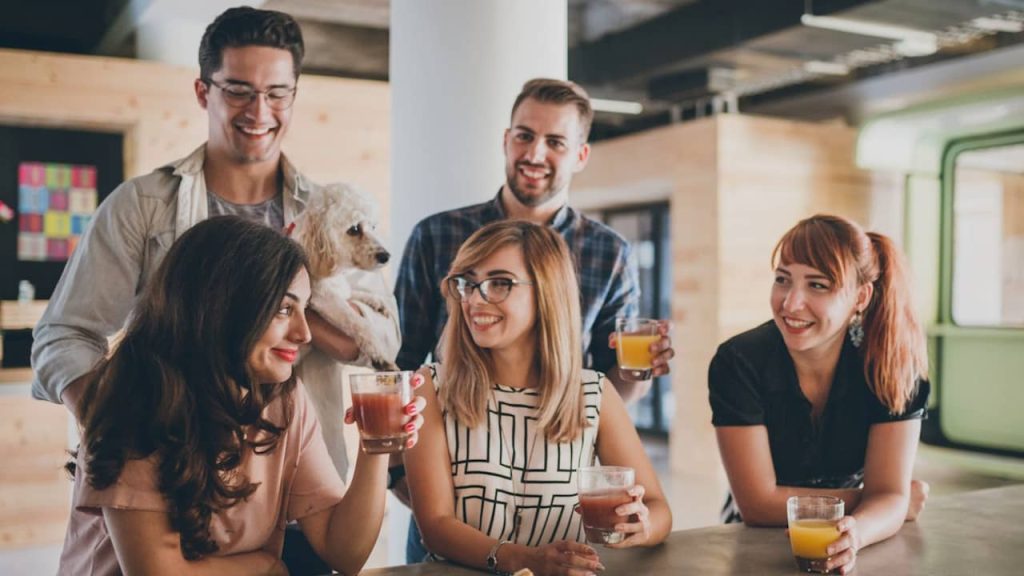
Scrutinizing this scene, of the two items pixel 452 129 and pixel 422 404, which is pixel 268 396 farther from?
pixel 452 129

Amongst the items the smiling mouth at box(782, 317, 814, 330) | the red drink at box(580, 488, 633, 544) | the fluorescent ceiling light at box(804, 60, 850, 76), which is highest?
the fluorescent ceiling light at box(804, 60, 850, 76)

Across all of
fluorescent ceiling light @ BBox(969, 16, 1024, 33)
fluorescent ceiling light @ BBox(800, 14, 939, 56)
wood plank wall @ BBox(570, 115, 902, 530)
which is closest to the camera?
fluorescent ceiling light @ BBox(800, 14, 939, 56)

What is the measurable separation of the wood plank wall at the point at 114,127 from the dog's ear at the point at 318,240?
12.6 ft

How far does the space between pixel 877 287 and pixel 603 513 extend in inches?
42.9

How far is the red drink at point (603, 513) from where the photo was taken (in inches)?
74.2

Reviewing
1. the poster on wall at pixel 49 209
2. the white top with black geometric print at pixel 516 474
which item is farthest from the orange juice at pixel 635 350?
the poster on wall at pixel 49 209

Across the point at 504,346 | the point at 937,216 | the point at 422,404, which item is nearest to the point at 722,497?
the point at 937,216

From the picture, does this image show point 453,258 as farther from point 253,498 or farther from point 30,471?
point 30,471

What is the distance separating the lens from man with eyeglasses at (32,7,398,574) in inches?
85.6

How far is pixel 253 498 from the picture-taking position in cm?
185

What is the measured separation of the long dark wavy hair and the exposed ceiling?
461 cm

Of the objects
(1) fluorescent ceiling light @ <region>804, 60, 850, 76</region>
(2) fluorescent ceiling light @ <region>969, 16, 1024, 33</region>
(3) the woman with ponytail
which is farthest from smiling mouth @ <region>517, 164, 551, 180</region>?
(1) fluorescent ceiling light @ <region>804, 60, 850, 76</region>

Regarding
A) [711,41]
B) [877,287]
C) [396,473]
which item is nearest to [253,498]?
[396,473]

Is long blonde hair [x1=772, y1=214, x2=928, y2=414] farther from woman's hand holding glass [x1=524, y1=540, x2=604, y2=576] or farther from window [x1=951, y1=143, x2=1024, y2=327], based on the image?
window [x1=951, y1=143, x2=1024, y2=327]
